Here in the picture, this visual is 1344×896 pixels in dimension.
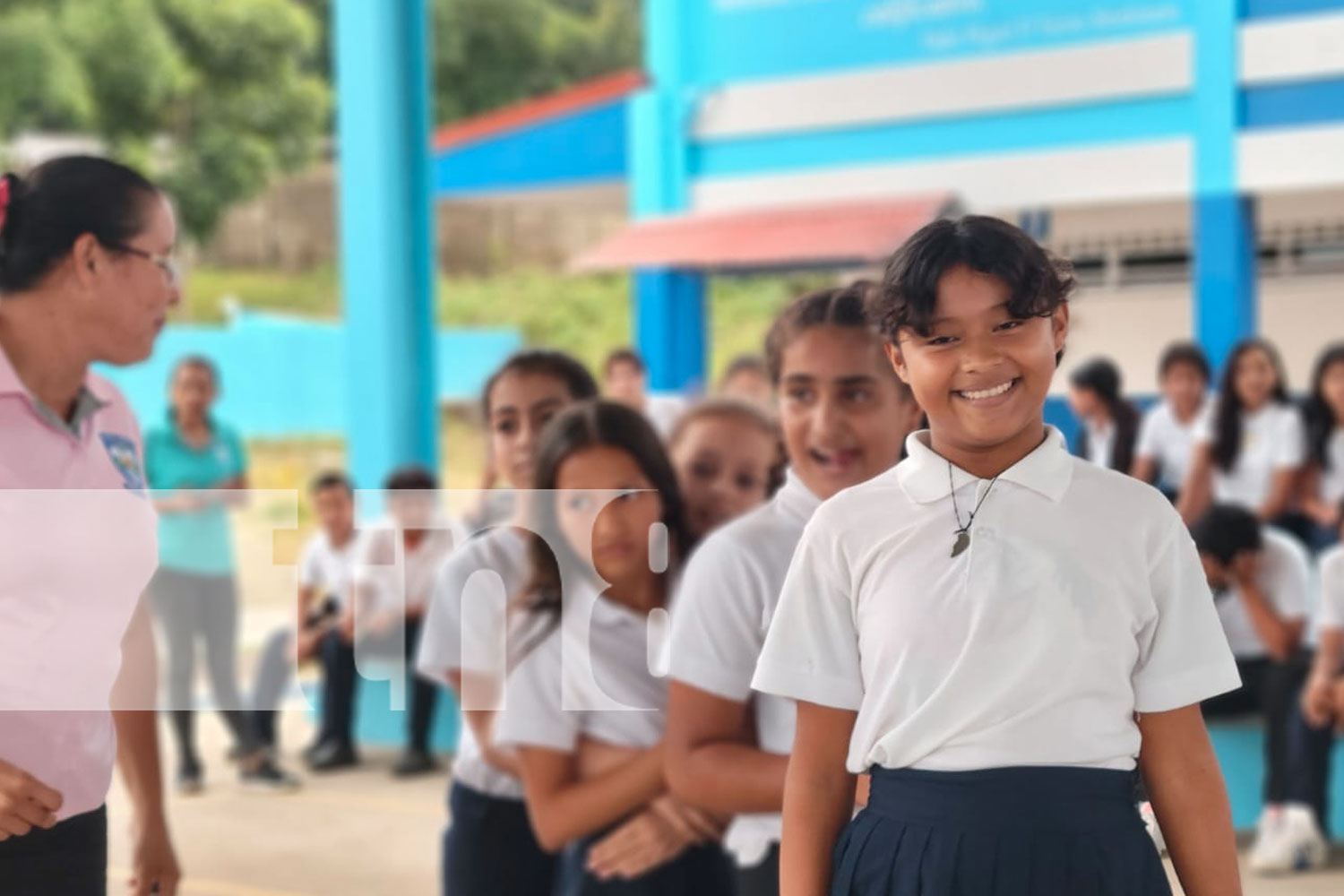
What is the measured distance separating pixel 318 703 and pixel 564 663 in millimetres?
4442

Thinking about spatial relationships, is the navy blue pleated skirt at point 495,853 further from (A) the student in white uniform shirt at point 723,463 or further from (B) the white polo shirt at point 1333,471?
(B) the white polo shirt at point 1333,471

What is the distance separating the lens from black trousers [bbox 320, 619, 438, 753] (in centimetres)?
611

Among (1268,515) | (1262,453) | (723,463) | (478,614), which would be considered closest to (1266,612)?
(1268,515)

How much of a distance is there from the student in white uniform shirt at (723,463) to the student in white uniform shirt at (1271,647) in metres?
2.20

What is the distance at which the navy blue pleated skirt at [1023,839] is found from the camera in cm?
136

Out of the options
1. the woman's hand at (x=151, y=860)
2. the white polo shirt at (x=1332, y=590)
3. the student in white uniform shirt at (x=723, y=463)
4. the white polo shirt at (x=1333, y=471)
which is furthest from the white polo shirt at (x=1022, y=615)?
the white polo shirt at (x=1333, y=471)

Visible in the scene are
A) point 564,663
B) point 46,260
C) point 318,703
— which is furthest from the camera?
point 318,703

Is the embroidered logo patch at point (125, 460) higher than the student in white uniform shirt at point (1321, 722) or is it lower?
higher

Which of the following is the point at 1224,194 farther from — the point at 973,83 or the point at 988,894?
the point at 988,894

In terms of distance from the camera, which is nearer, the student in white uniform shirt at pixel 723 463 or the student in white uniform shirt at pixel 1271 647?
the student in white uniform shirt at pixel 723 463

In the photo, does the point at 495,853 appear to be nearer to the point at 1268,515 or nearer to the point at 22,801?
the point at 22,801

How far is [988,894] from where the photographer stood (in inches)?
53.8

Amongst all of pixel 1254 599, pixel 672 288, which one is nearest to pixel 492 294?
pixel 672 288

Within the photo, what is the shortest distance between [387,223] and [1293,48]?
4.26 metres
